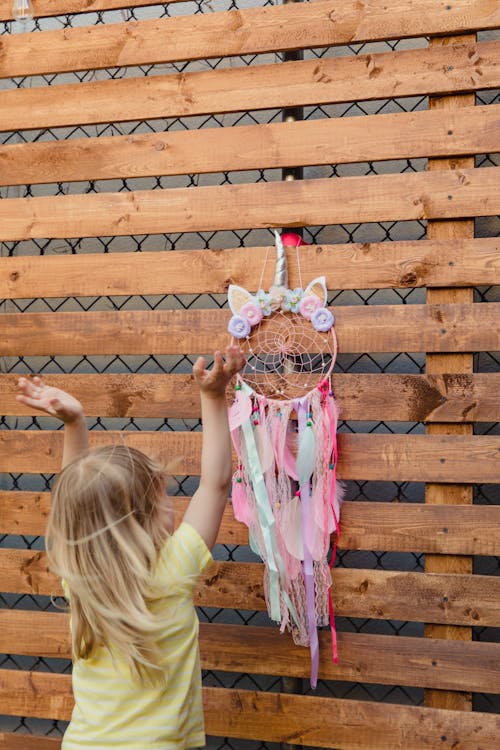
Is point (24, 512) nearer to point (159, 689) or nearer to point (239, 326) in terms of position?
point (239, 326)

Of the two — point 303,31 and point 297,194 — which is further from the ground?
point 303,31

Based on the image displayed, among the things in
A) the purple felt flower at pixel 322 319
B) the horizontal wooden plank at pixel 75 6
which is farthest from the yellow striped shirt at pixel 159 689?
the horizontal wooden plank at pixel 75 6

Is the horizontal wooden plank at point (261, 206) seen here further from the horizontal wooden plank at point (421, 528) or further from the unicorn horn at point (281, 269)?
the horizontal wooden plank at point (421, 528)

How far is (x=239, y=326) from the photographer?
2816mm

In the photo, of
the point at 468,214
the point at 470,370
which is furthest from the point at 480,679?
the point at 468,214

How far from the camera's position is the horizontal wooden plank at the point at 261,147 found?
2719 millimetres

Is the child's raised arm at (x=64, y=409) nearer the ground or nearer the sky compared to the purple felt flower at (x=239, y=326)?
nearer the ground

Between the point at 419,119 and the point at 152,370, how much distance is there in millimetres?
1485

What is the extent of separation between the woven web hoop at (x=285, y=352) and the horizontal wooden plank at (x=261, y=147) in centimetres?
54

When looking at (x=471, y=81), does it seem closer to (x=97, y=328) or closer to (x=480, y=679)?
(x=97, y=328)

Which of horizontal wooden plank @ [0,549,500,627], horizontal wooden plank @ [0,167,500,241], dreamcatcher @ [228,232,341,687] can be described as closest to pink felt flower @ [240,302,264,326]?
dreamcatcher @ [228,232,341,687]

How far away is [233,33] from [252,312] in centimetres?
98

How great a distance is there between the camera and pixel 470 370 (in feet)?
8.87

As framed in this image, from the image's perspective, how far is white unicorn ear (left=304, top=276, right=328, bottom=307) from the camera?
277 cm
